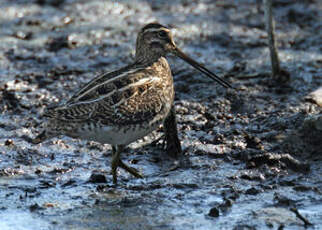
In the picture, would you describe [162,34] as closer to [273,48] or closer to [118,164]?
[118,164]

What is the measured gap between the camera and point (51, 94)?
8.26 metres

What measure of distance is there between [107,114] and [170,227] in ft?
3.76

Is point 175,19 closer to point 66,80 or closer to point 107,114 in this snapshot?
point 66,80

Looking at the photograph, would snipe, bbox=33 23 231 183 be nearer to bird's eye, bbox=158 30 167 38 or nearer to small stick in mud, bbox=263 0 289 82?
bird's eye, bbox=158 30 167 38

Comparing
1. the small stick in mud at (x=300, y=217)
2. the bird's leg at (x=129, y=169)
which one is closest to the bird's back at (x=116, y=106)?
the bird's leg at (x=129, y=169)

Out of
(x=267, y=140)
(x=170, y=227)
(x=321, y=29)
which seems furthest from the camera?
(x=321, y=29)

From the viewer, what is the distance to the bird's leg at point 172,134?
6.74 meters

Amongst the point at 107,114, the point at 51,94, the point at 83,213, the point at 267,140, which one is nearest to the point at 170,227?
the point at 83,213

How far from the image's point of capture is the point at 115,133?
232 inches

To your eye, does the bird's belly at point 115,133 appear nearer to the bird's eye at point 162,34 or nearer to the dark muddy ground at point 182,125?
the dark muddy ground at point 182,125

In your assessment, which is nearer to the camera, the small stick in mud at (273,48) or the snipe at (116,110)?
the snipe at (116,110)

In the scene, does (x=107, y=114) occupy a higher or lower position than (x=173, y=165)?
higher

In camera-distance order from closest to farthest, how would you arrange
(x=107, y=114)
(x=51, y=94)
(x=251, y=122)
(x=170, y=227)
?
(x=170, y=227), (x=107, y=114), (x=251, y=122), (x=51, y=94)

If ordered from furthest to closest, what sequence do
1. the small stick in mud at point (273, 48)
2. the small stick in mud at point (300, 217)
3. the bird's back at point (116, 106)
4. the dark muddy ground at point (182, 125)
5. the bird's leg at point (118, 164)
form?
1. the small stick in mud at point (273, 48)
2. the bird's leg at point (118, 164)
3. the bird's back at point (116, 106)
4. the dark muddy ground at point (182, 125)
5. the small stick in mud at point (300, 217)
